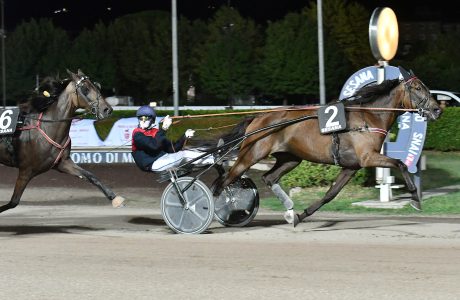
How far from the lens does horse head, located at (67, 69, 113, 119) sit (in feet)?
35.8

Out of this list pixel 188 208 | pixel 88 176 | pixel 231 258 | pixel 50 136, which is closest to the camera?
pixel 231 258

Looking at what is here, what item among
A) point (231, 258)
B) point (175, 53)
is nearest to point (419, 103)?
point (231, 258)

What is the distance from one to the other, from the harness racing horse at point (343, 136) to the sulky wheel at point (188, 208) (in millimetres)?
493

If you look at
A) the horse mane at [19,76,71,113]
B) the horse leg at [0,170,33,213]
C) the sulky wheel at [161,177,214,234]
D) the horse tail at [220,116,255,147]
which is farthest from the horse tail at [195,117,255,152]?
the horse leg at [0,170,33,213]

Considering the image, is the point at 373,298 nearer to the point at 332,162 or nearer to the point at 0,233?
the point at 332,162

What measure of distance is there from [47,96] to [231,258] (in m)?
3.66

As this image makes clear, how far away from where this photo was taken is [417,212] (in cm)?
1284

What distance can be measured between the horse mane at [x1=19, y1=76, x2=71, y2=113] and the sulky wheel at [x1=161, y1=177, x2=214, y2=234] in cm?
183

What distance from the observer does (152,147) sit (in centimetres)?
1041

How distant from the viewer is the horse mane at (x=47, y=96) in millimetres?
11095

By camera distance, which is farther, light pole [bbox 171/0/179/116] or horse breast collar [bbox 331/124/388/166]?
light pole [bbox 171/0/179/116]

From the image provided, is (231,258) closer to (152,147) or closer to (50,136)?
(152,147)

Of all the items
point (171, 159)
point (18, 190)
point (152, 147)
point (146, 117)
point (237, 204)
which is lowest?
point (237, 204)

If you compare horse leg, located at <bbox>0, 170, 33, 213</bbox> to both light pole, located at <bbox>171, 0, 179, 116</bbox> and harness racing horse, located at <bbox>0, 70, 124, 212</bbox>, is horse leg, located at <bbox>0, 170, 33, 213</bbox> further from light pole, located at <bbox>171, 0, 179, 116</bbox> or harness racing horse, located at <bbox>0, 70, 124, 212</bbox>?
light pole, located at <bbox>171, 0, 179, 116</bbox>
